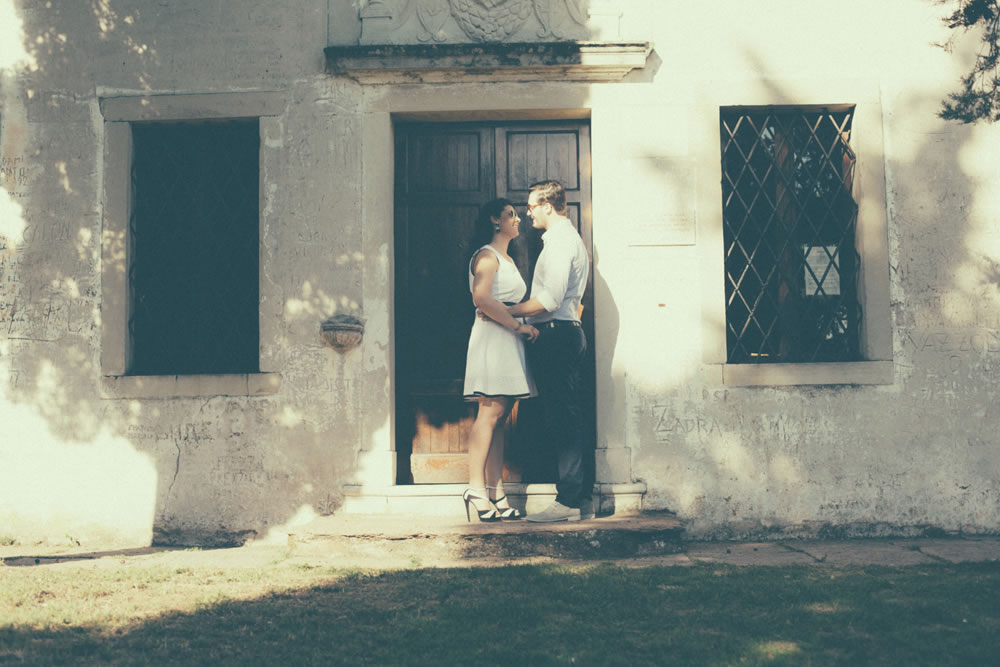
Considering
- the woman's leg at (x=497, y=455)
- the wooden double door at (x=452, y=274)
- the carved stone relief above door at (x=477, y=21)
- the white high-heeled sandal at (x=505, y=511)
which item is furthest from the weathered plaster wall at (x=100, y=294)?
the white high-heeled sandal at (x=505, y=511)

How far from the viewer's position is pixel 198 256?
6656 millimetres

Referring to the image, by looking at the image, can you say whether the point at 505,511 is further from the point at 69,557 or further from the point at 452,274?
the point at 69,557

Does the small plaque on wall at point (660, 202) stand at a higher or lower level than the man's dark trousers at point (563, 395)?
higher

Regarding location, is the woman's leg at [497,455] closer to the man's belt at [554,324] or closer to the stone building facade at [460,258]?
the stone building facade at [460,258]

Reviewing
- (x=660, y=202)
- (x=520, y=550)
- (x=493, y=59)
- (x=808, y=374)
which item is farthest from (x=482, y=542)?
(x=493, y=59)

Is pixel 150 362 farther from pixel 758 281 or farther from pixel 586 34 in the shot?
pixel 758 281

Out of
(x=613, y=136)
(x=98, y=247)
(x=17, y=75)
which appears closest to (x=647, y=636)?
(x=613, y=136)

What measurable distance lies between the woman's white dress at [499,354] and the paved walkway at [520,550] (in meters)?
0.84

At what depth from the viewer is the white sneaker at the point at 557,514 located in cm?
584

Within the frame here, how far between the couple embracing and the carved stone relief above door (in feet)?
3.94

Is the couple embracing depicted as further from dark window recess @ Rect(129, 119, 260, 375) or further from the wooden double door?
dark window recess @ Rect(129, 119, 260, 375)

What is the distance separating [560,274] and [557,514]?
1.49 meters

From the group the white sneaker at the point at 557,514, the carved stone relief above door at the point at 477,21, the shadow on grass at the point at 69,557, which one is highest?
the carved stone relief above door at the point at 477,21

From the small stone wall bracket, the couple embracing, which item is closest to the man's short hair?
the couple embracing
